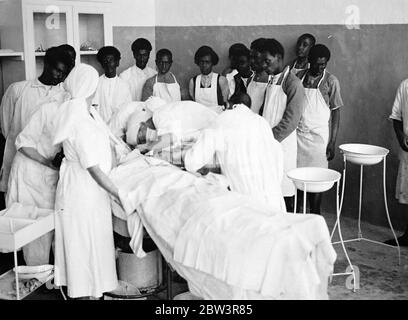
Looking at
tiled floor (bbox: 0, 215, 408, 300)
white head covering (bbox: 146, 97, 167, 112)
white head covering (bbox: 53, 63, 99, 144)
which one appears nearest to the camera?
white head covering (bbox: 53, 63, 99, 144)

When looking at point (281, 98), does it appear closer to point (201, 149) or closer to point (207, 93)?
point (207, 93)

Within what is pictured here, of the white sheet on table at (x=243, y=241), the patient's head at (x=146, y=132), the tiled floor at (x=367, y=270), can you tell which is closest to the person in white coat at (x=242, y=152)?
the white sheet on table at (x=243, y=241)

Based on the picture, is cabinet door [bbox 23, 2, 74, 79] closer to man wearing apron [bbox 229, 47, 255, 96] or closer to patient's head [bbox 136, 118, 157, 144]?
patient's head [bbox 136, 118, 157, 144]

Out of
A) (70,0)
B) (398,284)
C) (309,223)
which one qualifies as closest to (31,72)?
(70,0)

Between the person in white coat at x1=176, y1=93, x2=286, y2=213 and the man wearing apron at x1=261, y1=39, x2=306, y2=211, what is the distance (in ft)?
1.75

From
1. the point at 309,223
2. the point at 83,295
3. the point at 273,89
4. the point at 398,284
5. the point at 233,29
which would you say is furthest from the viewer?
the point at 233,29

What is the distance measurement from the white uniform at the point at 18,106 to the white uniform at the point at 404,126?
217 cm

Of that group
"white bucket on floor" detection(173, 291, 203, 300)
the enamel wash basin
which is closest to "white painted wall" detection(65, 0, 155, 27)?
the enamel wash basin

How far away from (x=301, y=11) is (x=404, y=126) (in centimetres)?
103

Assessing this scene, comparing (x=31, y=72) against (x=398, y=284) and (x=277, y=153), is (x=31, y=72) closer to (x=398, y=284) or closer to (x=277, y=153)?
(x=277, y=153)

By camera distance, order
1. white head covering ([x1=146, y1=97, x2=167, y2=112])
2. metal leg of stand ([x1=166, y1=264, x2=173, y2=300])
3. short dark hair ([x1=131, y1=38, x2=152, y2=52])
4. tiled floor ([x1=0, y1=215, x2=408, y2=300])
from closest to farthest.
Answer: metal leg of stand ([x1=166, y1=264, x2=173, y2=300]) → tiled floor ([x1=0, y1=215, x2=408, y2=300]) → white head covering ([x1=146, y1=97, x2=167, y2=112]) → short dark hair ([x1=131, y1=38, x2=152, y2=52])

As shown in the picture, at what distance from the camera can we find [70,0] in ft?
11.6

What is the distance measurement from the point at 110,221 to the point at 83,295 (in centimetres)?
40

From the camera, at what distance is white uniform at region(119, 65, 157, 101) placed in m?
3.83
